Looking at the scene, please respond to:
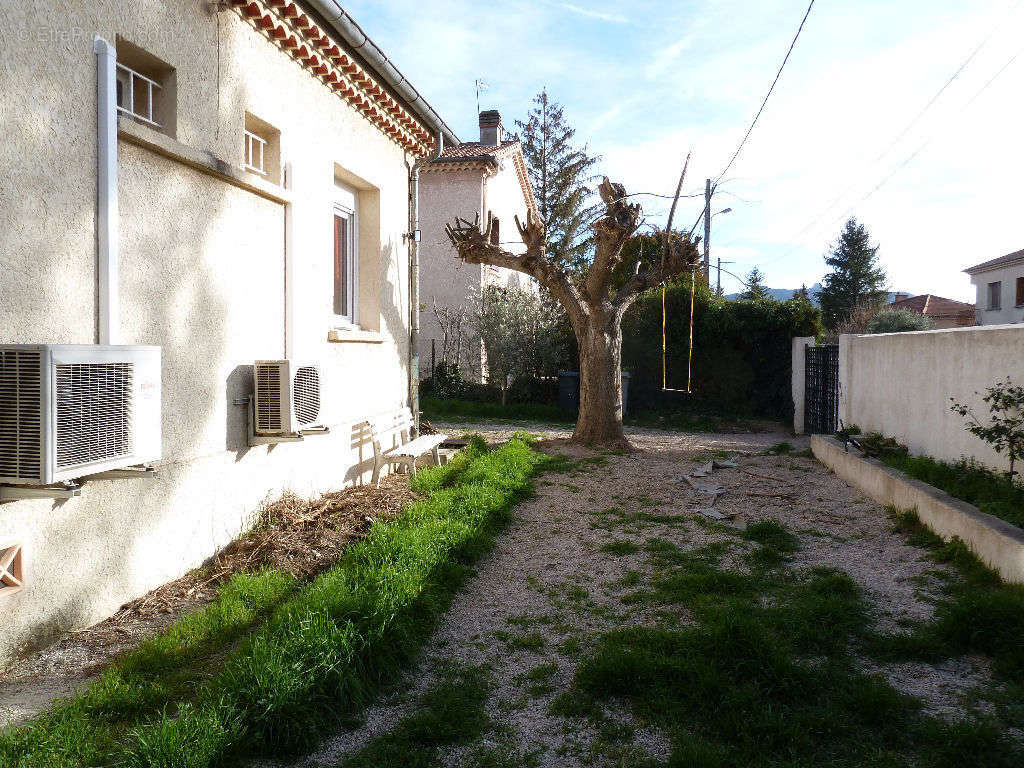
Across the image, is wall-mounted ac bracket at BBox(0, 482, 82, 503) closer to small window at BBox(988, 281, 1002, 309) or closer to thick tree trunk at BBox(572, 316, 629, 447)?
thick tree trunk at BBox(572, 316, 629, 447)

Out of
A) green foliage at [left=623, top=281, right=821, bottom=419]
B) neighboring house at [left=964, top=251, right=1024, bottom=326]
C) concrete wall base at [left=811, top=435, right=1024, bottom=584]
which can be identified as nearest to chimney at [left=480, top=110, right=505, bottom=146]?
green foliage at [left=623, top=281, right=821, bottom=419]

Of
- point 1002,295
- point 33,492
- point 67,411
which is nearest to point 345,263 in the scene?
A: point 67,411

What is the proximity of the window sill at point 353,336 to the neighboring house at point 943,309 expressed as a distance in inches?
1680

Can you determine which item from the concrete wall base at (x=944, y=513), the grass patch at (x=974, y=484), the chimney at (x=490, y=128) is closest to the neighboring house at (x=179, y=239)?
the concrete wall base at (x=944, y=513)

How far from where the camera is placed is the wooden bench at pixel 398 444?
7785 millimetres

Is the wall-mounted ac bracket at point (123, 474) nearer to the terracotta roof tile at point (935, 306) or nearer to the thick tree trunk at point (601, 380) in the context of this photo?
the thick tree trunk at point (601, 380)

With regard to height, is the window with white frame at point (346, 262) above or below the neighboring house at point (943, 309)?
below

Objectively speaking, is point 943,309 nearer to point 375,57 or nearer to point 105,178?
point 375,57

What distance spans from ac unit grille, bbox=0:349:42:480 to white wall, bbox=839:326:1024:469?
6.44 m

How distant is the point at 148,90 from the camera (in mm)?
4504

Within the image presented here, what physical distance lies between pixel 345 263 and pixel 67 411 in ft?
16.4

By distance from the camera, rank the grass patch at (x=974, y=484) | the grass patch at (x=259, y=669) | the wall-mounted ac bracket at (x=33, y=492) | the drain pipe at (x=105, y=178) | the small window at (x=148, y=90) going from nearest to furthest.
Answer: the grass patch at (x=259, y=669), the wall-mounted ac bracket at (x=33, y=492), the drain pipe at (x=105, y=178), the small window at (x=148, y=90), the grass patch at (x=974, y=484)

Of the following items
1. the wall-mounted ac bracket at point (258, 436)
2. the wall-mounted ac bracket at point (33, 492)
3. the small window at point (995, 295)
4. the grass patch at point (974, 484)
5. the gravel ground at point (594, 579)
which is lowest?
the gravel ground at point (594, 579)

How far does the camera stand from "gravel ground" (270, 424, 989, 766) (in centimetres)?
307
